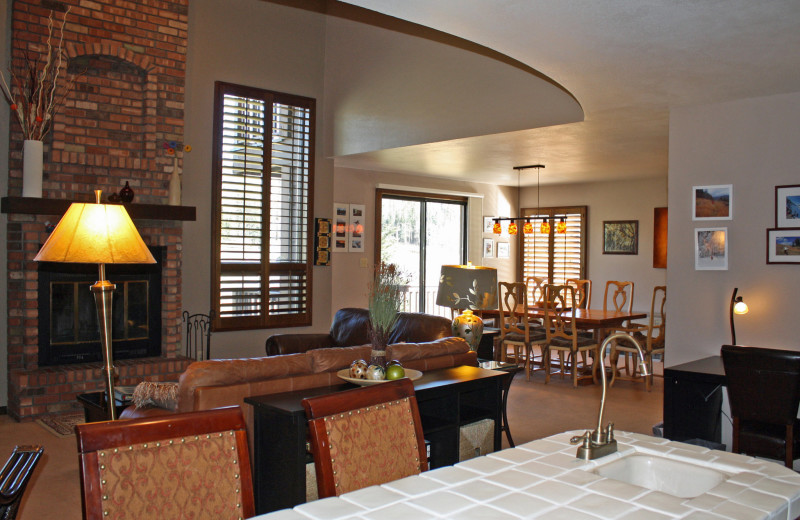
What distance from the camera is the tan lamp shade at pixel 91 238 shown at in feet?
8.16

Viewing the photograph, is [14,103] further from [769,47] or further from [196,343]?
[769,47]

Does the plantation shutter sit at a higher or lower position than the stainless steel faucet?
higher

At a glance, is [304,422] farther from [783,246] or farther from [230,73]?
[230,73]

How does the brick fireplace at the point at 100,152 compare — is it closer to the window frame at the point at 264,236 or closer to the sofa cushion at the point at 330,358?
the window frame at the point at 264,236

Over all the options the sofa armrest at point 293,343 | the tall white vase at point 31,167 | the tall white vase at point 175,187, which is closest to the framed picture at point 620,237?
the sofa armrest at point 293,343

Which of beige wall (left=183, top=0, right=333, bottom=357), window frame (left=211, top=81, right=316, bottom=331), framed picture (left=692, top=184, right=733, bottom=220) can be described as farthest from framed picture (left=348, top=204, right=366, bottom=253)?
framed picture (left=692, top=184, right=733, bottom=220)

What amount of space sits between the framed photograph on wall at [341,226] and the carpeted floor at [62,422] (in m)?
3.96

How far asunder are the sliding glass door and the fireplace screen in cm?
373

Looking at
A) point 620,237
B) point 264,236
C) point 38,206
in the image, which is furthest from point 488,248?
point 38,206

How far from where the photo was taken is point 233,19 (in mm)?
7102

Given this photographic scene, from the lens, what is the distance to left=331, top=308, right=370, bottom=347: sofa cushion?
246 inches

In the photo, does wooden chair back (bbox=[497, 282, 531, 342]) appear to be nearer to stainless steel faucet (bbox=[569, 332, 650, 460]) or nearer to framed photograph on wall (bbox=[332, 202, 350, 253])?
framed photograph on wall (bbox=[332, 202, 350, 253])

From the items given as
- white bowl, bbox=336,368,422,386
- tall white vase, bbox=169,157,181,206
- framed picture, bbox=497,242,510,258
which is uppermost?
tall white vase, bbox=169,157,181,206

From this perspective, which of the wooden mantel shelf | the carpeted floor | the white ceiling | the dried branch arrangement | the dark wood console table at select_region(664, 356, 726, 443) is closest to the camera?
the white ceiling
